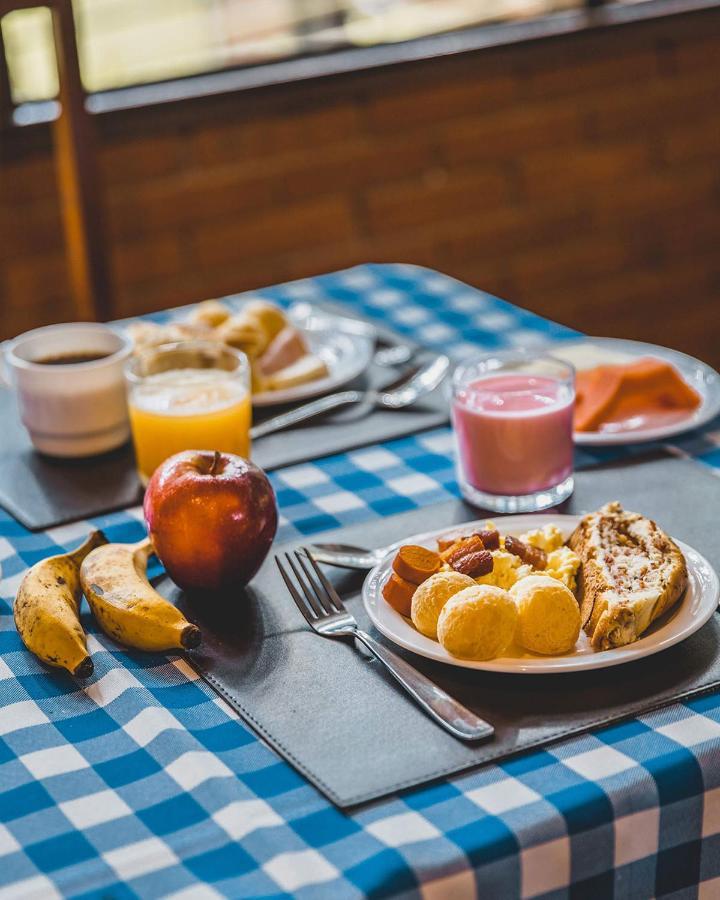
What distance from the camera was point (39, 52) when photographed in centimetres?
308

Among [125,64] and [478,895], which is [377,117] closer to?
[125,64]

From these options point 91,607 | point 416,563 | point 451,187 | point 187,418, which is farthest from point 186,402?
point 451,187

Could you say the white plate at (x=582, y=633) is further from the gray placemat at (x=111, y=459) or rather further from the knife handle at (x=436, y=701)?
the gray placemat at (x=111, y=459)

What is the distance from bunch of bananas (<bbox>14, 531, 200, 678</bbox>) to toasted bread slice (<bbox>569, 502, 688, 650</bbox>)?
1.10 feet

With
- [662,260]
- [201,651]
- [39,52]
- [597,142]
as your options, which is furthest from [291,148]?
[201,651]

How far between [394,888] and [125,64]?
2.81 metres

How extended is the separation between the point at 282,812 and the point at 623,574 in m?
0.36

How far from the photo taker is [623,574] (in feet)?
3.36

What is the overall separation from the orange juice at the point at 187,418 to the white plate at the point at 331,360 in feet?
0.55

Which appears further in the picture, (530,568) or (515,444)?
(515,444)

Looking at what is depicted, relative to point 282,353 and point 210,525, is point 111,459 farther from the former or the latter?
point 210,525

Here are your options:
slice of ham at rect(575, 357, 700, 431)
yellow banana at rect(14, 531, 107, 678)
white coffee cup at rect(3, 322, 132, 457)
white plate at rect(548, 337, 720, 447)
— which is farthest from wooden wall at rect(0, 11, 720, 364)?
yellow banana at rect(14, 531, 107, 678)

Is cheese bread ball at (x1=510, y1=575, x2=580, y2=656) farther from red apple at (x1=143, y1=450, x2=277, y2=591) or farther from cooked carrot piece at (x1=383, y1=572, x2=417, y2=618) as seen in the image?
red apple at (x1=143, y1=450, x2=277, y2=591)

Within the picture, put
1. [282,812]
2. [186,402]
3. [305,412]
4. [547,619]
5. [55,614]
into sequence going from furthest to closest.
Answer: [305,412], [186,402], [55,614], [547,619], [282,812]
